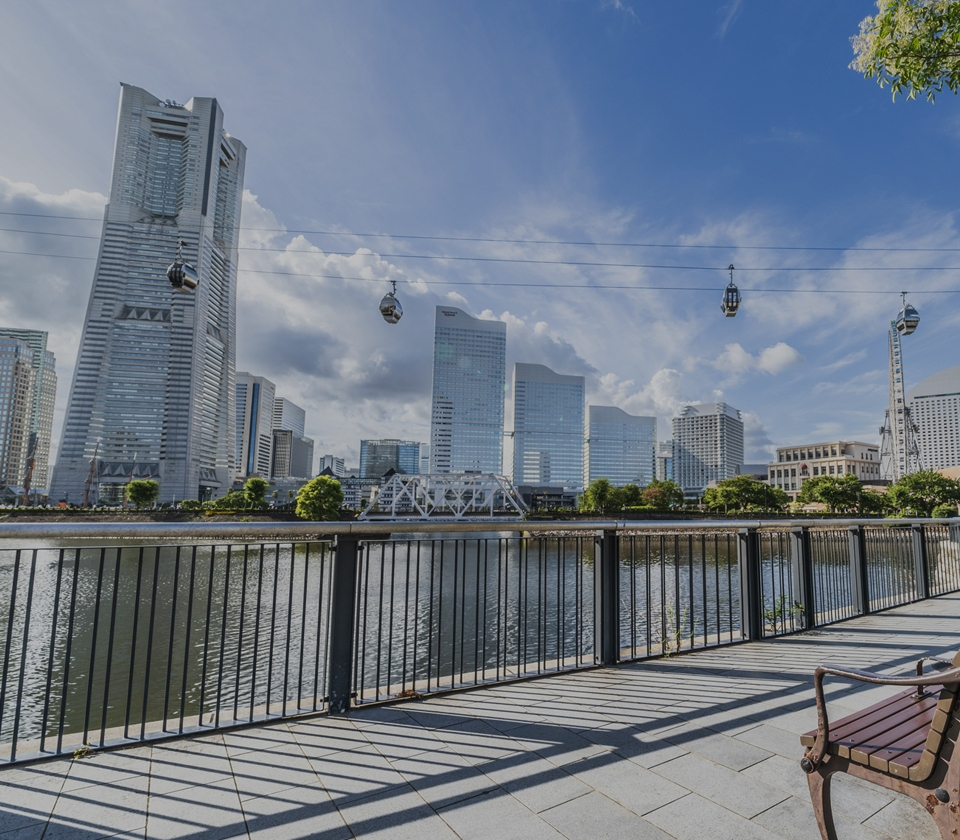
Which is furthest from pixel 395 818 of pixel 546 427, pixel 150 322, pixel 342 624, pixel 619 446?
pixel 619 446

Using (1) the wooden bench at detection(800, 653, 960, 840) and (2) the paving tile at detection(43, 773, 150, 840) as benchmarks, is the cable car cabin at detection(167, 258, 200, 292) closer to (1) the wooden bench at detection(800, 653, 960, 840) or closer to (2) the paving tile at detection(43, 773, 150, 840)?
(2) the paving tile at detection(43, 773, 150, 840)

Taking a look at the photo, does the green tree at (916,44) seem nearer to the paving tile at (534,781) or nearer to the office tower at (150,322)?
the paving tile at (534,781)

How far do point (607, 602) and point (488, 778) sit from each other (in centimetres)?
207

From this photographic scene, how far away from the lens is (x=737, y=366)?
3014cm

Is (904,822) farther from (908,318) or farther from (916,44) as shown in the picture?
(908,318)

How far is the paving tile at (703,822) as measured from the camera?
190 centimetres

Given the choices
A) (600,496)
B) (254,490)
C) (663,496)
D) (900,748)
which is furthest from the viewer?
(663,496)

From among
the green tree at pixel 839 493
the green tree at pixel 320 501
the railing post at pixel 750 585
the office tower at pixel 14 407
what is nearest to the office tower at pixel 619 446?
the green tree at pixel 839 493

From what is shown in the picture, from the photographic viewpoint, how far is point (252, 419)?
185375 mm

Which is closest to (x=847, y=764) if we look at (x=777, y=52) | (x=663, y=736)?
(x=663, y=736)

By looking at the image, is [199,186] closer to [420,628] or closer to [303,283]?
[303,283]

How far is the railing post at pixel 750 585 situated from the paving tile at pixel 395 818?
3.95 meters

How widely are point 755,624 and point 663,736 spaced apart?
2.73 meters

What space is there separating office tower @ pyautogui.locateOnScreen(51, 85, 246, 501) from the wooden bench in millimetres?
94626
